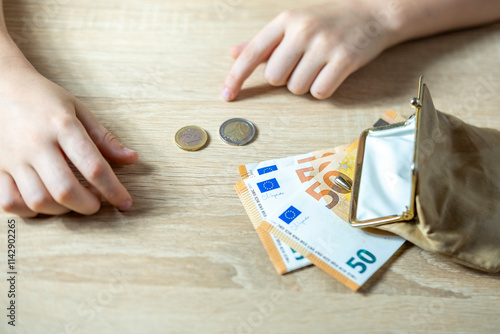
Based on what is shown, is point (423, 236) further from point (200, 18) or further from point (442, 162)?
point (200, 18)

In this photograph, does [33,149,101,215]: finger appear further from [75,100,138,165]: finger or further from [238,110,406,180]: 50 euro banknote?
[238,110,406,180]: 50 euro banknote

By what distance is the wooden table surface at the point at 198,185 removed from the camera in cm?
A: 58

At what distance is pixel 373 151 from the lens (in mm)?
666

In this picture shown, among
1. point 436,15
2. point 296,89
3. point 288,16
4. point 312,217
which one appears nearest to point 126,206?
point 312,217

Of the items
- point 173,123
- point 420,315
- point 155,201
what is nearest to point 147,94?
point 173,123

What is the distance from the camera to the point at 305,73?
2.72 feet

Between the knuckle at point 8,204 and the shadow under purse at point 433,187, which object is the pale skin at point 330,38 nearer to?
the shadow under purse at point 433,187

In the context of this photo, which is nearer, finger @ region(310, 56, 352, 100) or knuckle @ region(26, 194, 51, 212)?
knuckle @ region(26, 194, 51, 212)

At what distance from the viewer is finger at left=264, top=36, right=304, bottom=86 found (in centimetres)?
84

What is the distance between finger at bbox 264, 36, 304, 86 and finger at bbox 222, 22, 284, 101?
2cm

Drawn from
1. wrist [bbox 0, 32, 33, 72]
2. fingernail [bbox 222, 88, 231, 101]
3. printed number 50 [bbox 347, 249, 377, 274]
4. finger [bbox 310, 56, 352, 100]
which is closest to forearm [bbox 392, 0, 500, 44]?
finger [bbox 310, 56, 352, 100]

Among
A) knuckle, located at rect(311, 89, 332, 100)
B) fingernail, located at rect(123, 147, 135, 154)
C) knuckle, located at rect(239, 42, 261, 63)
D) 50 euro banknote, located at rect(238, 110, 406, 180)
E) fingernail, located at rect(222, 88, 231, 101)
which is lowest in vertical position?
50 euro banknote, located at rect(238, 110, 406, 180)

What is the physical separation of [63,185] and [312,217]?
369 millimetres

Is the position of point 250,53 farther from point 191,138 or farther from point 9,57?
point 9,57
